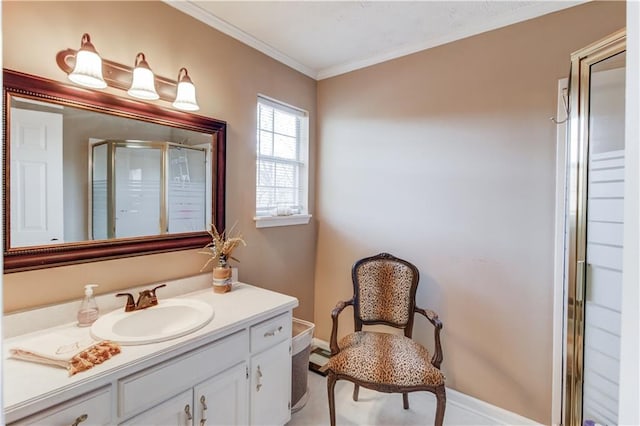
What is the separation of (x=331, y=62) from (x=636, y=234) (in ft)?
8.39

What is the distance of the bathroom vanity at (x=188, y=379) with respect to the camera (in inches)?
41.4

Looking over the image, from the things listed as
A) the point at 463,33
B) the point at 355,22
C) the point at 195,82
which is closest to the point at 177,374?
the point at 195,82

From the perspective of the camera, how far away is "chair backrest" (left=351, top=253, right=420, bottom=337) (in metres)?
2.26

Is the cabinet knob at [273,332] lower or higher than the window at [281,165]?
lower

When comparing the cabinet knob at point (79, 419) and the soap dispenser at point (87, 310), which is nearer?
the cabinet knob at point (79, 419)

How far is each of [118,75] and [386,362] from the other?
2088 mm

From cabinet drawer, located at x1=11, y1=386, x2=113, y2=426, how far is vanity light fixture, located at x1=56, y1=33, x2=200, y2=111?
4.30 ft

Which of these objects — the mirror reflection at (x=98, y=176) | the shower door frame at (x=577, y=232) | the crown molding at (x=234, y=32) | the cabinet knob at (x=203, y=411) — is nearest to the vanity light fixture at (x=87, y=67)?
the mirror reflection at (x=98, y=176)

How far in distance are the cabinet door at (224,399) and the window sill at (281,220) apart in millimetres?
1089

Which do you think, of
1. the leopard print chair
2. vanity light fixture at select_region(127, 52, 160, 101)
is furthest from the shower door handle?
vanity light fixture at select_region(127, 52, 160, 101)

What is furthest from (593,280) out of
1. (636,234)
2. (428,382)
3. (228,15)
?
(228,15)

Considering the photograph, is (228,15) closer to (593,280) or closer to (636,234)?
(636,234)

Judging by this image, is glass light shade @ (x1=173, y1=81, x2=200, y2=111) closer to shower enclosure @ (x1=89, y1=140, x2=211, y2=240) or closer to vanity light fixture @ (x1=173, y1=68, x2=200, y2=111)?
A: vanity light fixture @ (x1=173, y1=68, x2=200, y2=111)

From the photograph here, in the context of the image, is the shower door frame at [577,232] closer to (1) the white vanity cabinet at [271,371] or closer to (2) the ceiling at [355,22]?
(2) the ceiling at [355,22]
